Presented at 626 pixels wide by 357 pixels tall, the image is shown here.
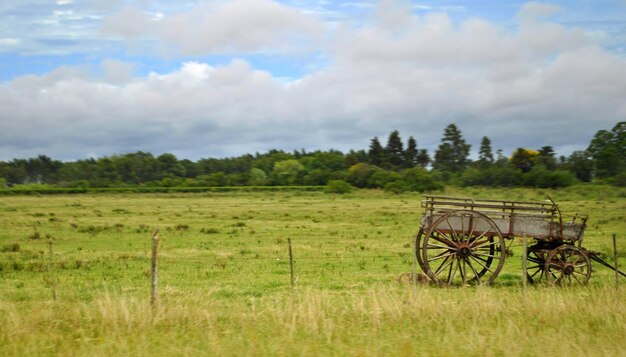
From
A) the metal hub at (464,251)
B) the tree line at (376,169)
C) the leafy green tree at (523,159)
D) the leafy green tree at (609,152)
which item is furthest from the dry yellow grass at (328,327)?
the leafy green tree at (523,159)

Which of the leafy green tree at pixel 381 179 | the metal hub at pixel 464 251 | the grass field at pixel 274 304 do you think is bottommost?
the grass field at pixel 274 304

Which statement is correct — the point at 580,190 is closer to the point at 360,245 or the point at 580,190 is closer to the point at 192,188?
the point at 192,188

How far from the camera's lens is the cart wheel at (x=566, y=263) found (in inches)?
712

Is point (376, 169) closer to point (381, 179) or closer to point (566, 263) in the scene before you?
point (381, 179)

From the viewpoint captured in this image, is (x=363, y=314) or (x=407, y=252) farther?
(x=407, y=252)

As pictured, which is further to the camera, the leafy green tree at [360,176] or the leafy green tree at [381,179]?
the leafy green tree at [360,176]

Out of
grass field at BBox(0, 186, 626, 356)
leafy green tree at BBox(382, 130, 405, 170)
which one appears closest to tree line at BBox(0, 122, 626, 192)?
leafy green tree at BBox(382, 130, 405, 170)

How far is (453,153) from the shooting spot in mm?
138750

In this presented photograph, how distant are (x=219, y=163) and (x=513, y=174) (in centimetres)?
8648

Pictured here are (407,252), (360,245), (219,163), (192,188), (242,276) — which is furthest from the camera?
(219,163)

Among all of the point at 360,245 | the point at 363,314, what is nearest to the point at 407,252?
the point at 360,245

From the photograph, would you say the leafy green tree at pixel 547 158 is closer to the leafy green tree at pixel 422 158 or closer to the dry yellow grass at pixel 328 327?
the leafy green tree at pixel 422 158

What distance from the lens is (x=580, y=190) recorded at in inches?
3098

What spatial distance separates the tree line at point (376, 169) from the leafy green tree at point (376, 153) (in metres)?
0.18
